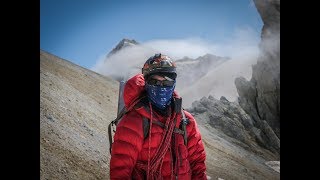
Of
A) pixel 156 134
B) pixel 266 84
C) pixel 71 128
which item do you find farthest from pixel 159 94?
pixel 266 84

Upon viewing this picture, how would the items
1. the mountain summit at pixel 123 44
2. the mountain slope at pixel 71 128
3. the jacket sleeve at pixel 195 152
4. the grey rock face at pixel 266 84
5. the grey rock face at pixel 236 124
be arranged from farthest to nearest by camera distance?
the mountain summit at pixel 123 44
the grey rock face at pixel 266 84
the grey rock face at pixel 236 124
the mountain slope at pixel 71 128
the jacket sleeve at pixel 195 152

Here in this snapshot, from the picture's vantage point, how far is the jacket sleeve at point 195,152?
16.8ft

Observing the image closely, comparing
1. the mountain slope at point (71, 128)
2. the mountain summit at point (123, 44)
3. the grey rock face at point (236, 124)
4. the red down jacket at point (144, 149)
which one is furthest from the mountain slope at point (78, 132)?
Result: the mountain summit at point (123, 44)

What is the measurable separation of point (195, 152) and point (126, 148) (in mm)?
1301

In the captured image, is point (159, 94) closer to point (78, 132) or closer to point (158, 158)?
point (158, 158)

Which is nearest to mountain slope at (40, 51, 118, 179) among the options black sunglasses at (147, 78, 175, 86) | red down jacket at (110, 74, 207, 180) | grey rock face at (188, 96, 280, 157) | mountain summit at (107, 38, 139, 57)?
red down jacket at (110, 74, 207, 180)

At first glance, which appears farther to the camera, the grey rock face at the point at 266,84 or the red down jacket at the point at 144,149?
the grey rock face at the point at 266,84

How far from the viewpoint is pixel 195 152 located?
5.20 meters

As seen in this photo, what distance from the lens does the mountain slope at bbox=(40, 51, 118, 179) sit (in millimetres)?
10969

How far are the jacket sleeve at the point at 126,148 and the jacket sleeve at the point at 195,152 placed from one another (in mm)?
932

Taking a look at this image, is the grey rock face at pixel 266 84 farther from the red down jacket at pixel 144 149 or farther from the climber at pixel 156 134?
the climber at pixel 156 134

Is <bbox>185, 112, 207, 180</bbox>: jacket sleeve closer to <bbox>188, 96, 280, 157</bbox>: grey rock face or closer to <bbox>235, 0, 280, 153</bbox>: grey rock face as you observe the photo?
<bbox>188, 96, 280, 157</bbox>: grey rock face
